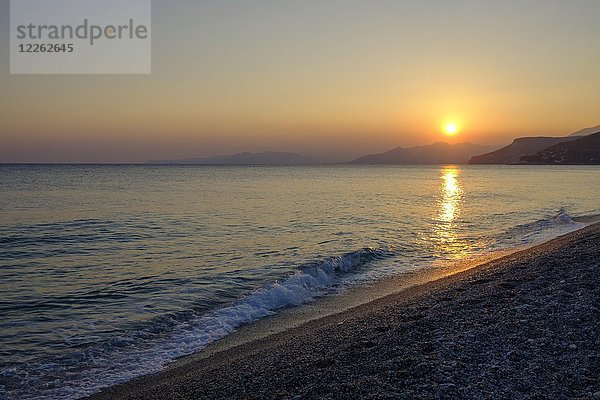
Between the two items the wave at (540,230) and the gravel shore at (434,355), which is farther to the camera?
the wave at (540,230)

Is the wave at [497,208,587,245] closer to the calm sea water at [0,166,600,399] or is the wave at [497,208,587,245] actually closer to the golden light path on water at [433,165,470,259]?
the calm sea water at [0,166,600,399]

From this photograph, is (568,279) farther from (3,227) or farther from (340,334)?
(3,227)

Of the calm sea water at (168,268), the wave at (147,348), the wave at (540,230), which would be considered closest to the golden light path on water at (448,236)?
the calm sea water at (168,268)

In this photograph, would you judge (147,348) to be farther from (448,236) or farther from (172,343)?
(448,236)

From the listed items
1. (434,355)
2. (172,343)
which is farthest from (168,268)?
(434,355)

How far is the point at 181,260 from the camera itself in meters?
17.7

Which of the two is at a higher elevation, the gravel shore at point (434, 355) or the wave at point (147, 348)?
the gravel shore at point (434, 355)

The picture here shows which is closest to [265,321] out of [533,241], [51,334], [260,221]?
[51,334]

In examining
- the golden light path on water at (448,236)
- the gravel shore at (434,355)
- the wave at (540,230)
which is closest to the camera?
the gravel shore at (434,355)

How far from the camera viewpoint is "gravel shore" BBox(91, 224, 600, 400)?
5.88 meters

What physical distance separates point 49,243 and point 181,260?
7366mm

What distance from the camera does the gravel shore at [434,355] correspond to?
5875 millimetres

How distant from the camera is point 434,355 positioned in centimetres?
675

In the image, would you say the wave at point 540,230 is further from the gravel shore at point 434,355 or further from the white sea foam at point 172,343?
the gravel shore at point 434,355
